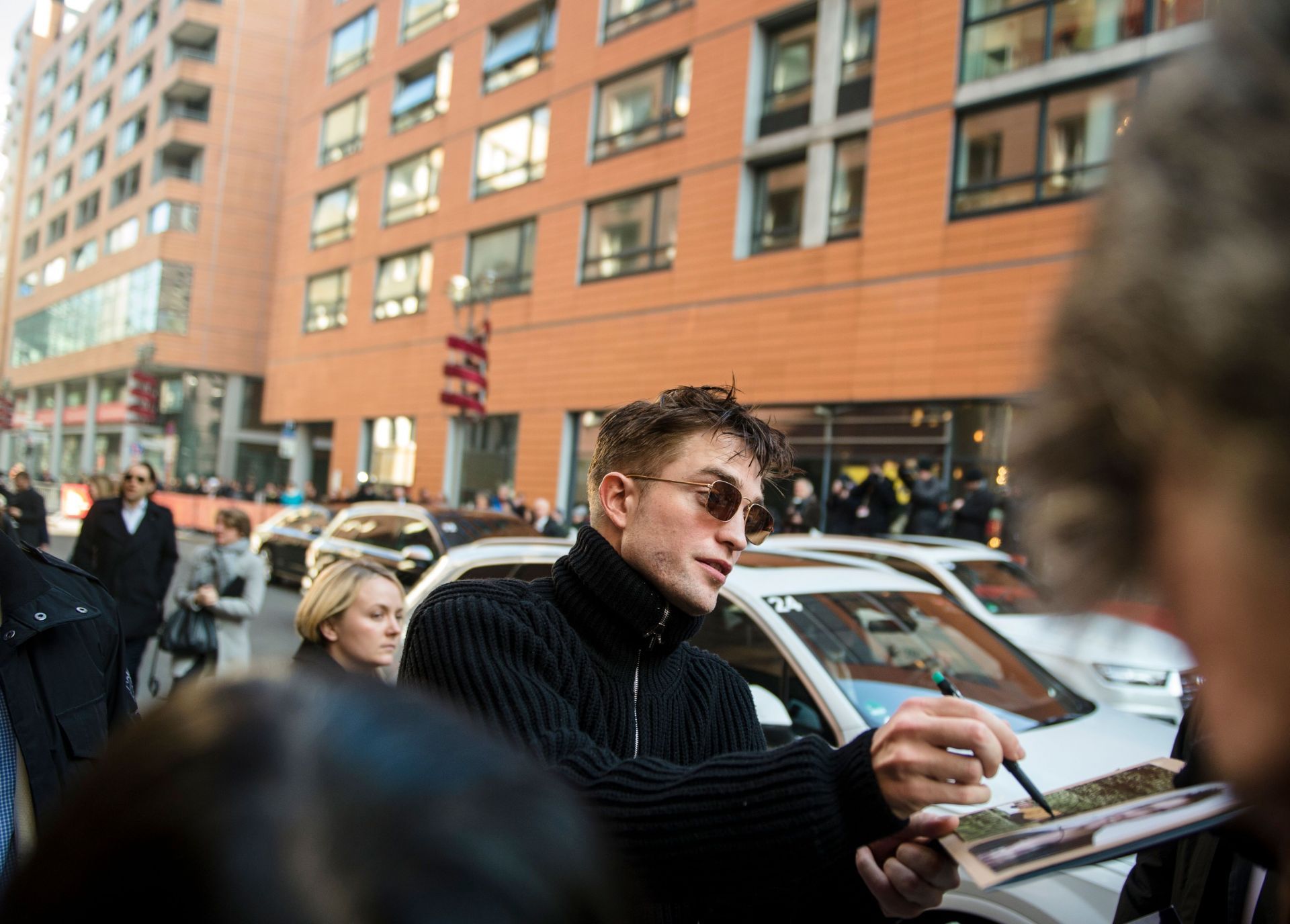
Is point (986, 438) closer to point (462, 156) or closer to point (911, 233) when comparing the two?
point (911, 233)

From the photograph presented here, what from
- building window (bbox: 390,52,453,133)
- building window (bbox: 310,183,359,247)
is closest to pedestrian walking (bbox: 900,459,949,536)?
building window (bbox: 390,52,453,133)

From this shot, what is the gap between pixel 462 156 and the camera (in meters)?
25.5

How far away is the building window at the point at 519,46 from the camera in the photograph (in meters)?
24.0

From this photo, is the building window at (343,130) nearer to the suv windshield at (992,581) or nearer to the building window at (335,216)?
the building window at (335,216)

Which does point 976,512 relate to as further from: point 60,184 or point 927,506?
point 60,184

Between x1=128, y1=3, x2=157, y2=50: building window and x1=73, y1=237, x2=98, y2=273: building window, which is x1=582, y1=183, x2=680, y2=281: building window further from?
x1=73, y1=237, x2=98, y2=273: building window

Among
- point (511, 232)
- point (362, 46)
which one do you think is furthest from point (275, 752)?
point (362, 46)

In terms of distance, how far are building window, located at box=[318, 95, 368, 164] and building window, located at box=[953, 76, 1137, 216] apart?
20.6 meters

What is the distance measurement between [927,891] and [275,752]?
3.32 feet

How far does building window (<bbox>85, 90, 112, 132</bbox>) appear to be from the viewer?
5097 cm

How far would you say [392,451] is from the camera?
89.7 feet

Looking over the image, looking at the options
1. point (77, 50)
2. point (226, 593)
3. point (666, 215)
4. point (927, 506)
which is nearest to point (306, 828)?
point (226, 593)

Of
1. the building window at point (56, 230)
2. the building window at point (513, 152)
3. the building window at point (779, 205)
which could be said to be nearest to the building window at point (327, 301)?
the building window at point (513, 152)

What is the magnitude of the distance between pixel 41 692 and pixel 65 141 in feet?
222
